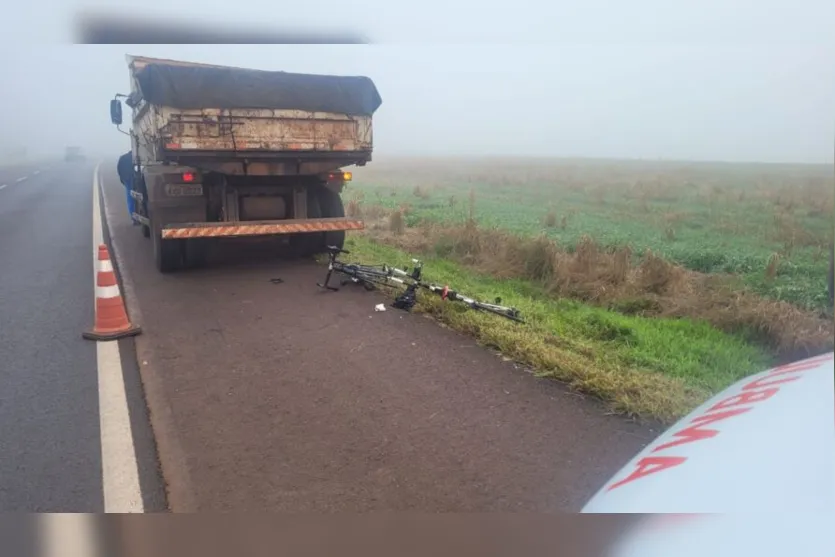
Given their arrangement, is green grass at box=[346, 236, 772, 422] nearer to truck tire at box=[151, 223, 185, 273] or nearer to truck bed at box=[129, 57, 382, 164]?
truck bed at box=[129, 57, 382, 164]

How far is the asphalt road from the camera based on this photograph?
2.92 meters

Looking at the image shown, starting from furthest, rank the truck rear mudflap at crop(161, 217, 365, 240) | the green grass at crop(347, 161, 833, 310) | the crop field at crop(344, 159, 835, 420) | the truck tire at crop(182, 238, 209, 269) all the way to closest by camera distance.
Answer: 1. the truck tire at crop(182, 238, 209, 269)
2. the truck rear mudflap at crop(161, 217, 365, 240)
3. the crop field at crop(344, 159, 835, 420)
4. the green grass at crop(347, 161, 833, 310)

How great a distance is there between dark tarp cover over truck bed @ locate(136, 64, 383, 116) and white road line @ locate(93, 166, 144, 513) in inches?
113

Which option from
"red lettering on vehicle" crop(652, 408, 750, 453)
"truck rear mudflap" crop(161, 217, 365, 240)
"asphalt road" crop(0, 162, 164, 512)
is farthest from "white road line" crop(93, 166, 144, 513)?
"truck rear mudflap" crop(161, 217, 365, 240)

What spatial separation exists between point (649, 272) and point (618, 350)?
1.88 meters

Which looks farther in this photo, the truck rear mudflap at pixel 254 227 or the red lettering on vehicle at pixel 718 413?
the truck rear mudflap at pixel 254 227

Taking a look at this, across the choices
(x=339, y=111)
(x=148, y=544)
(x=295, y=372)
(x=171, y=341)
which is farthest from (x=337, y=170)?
(x=148, y=544)

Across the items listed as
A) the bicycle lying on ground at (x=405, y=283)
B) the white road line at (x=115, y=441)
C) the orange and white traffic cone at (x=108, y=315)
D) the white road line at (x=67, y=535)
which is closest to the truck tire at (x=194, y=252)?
the bicycle lying on ground at (x=405, y=283)

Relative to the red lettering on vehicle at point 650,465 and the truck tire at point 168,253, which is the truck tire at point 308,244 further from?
the red lettering on vehicle at point 650,465

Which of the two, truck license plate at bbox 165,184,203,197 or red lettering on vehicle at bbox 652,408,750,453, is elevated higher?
truck license plate at bbox 165,184,203,197

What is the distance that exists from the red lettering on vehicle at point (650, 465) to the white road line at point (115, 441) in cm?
202

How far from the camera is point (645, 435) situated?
11.2 feet

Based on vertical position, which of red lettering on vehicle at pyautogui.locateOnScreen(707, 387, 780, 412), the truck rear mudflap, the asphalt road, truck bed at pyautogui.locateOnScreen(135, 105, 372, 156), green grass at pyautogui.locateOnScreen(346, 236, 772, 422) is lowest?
the asphalt road

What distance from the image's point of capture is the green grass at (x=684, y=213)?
2.29 metres
